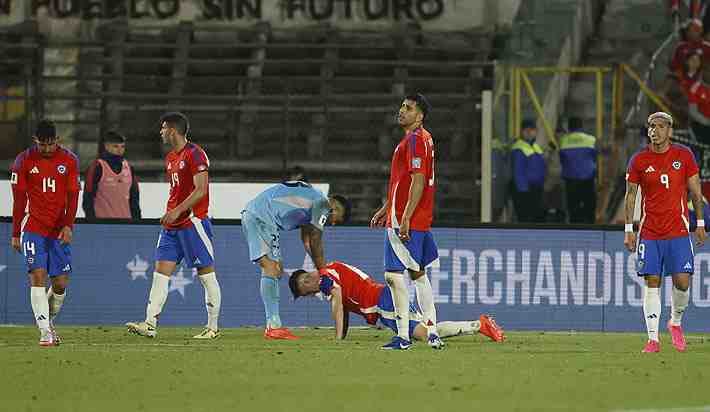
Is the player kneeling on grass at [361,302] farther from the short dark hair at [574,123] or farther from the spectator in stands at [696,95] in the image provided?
the spectator in stands at [696,95]

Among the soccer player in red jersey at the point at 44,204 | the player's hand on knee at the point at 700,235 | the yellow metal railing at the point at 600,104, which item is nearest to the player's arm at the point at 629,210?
the player's hand on knee at the point at 700,235

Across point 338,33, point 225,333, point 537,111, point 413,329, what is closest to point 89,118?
point 338,33

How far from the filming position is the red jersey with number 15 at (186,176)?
596 inches

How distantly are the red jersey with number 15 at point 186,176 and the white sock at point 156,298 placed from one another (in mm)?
511

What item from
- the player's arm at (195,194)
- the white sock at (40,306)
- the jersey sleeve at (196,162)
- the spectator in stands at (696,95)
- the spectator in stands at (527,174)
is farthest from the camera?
the spectator in stands at (696,95)

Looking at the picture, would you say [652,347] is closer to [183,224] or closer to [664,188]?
[664,188]

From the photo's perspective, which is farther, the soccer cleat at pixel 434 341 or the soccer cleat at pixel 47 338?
the soccer cleat at pixel 47 338

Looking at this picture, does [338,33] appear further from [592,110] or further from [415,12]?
[592,110]

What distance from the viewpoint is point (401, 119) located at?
13.2m

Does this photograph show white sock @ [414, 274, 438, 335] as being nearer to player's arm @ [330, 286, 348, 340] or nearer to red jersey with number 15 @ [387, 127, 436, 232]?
red jersey with number 15 @ [387, 127, 436, 232]

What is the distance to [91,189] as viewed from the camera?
19.2 m

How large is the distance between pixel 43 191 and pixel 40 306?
3.47 ft

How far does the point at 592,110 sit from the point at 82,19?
922cm

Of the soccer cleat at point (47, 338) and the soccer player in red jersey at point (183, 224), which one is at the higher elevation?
Answer: the soccer player in red jersey at point (183, 224)
